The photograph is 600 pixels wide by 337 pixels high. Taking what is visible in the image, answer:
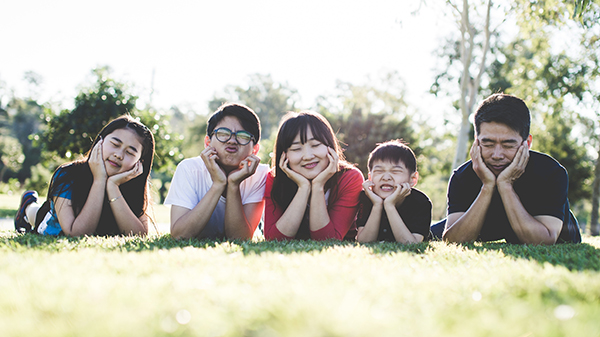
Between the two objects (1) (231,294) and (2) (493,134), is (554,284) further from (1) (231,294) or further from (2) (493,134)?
(2) (493,134)

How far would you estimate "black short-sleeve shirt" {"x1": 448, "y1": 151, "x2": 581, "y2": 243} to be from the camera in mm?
3816

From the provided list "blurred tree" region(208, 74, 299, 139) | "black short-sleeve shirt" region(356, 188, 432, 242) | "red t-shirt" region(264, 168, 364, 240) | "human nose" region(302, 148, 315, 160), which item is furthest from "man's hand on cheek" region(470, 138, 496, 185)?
"blurred tree" region(208, 74, 299, 139)

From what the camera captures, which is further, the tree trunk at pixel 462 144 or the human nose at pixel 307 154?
the tree trunk at pixel 462 144

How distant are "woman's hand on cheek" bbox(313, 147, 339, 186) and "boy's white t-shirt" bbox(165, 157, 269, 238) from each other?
88 cm

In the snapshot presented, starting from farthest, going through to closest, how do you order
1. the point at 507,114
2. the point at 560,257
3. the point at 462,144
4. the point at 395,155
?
the point at 462,144 → the point at 395,155 → the point at 507,114 → the point at 560,257

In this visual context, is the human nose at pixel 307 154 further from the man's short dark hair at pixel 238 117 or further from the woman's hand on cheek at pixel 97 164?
the woman's hand on cheek at pixel 97 164

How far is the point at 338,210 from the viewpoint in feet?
13.9

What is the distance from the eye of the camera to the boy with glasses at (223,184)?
3.92 m

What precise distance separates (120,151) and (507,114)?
13.9 feet

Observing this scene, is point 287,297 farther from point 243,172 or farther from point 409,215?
point 409,215

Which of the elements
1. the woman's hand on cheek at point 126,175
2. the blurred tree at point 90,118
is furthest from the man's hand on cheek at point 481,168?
the blurred tree at point 90,118

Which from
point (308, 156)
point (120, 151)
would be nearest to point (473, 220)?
point (308, 156)

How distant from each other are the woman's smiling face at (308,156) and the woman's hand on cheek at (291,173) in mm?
72

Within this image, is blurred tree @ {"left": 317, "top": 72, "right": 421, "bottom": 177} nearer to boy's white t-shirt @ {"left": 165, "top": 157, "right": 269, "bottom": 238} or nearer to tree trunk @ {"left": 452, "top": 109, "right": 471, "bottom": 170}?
tree trunk @ {"left": 452, "top": 109, "right": 471, "bottom": 170}
